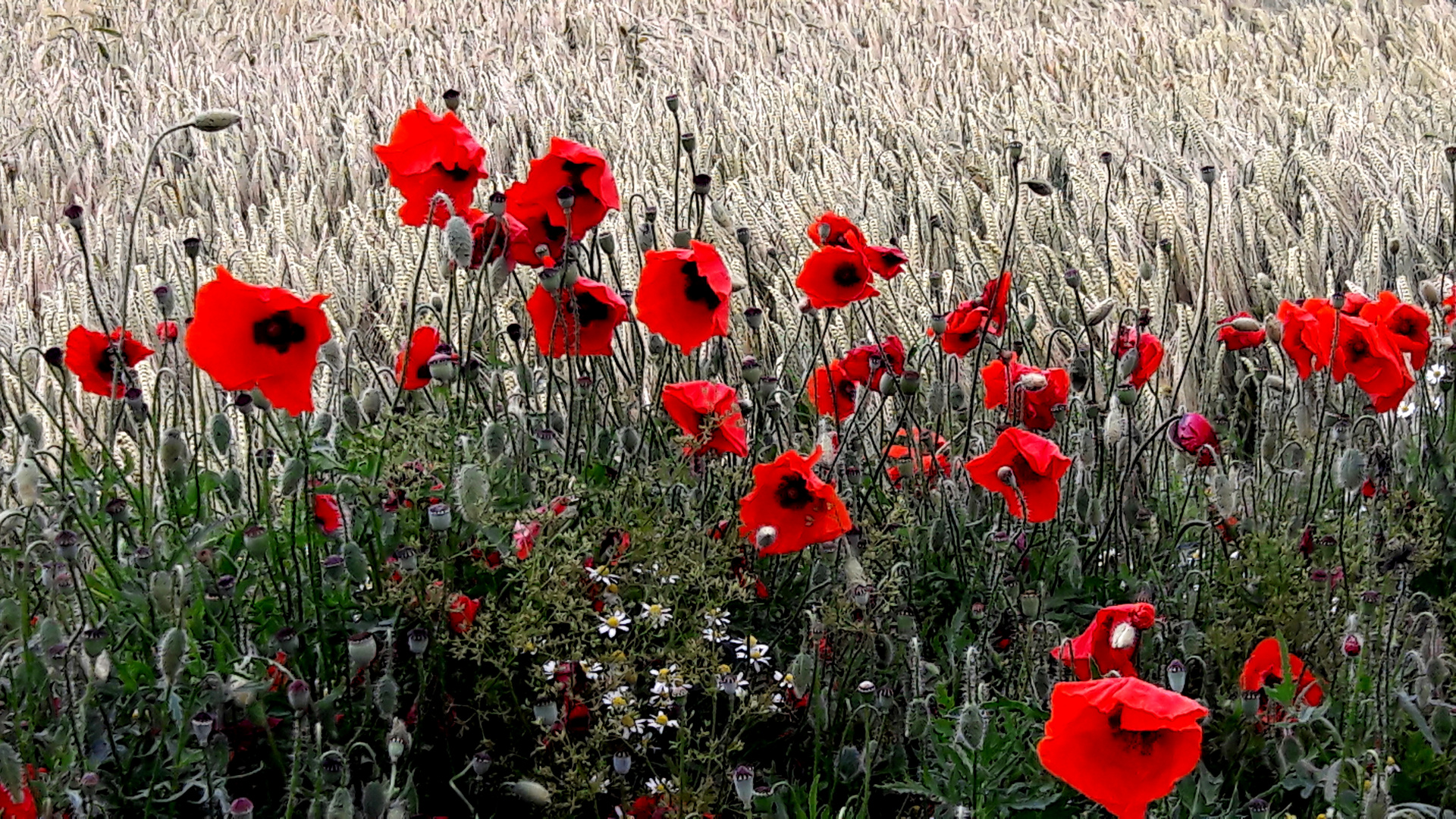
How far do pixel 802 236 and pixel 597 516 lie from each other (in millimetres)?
1624

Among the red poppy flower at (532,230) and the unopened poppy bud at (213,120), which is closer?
the unopened poppy bud at (213,120)

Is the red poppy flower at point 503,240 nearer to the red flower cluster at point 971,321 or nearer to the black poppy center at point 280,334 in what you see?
the black poppy center at point 280,334

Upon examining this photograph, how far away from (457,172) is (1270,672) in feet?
3.79

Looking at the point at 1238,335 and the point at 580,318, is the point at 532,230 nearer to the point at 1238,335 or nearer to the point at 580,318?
the point at 580,318

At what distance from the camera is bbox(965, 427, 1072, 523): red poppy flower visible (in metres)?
1.66

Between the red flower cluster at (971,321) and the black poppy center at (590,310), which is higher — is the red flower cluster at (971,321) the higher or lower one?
the higher one

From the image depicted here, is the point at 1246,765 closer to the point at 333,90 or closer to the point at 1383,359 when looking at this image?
the point at 1383,359

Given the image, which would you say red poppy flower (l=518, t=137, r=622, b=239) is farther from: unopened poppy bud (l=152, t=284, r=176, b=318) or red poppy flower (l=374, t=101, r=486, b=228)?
unopened poppy bud (l=152, t=284, r=176, b=318)

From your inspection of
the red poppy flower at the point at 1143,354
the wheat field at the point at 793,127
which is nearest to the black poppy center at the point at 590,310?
the wheat field at the point at 793,127

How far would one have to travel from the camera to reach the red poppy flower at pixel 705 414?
1.83m

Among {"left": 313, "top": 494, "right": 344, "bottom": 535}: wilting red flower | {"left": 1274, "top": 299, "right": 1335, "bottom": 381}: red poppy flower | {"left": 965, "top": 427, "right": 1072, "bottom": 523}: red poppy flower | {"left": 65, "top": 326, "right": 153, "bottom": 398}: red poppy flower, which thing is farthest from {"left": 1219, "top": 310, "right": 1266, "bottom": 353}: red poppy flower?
{"left": 65, "top": 326, "right": 153, "bottom": 398}: red poppy flower

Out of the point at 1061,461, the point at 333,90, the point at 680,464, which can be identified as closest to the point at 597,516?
the point at 680,464

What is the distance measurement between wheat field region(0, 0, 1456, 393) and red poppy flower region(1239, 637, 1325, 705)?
933mm

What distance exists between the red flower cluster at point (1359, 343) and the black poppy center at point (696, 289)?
2.32ft
